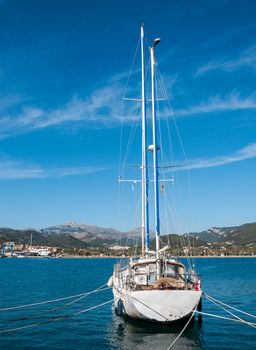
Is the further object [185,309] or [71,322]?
[71,322]

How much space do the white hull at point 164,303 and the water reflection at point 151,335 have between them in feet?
2.86

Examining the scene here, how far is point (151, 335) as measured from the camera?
2520cm

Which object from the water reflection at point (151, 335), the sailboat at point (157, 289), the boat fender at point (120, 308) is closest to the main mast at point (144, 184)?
the sailboat at point (157, 289)

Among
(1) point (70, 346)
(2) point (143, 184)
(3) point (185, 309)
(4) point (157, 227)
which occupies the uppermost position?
(2) point (143, 184)

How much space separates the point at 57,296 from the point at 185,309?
28.6 metres

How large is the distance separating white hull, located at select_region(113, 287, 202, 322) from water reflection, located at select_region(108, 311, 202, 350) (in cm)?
87

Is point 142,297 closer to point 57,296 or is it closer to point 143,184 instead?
point 143,184

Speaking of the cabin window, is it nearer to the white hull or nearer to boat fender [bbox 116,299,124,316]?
the white hull

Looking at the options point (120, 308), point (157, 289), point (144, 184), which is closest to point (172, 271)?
point (157, 289)

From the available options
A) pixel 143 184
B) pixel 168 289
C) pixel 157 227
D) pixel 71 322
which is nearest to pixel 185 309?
pixel 168 289

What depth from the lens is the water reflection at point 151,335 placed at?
23.6 meters

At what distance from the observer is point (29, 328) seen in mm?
27953

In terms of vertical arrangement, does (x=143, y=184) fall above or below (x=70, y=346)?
above

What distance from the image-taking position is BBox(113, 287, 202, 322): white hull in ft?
82.5
